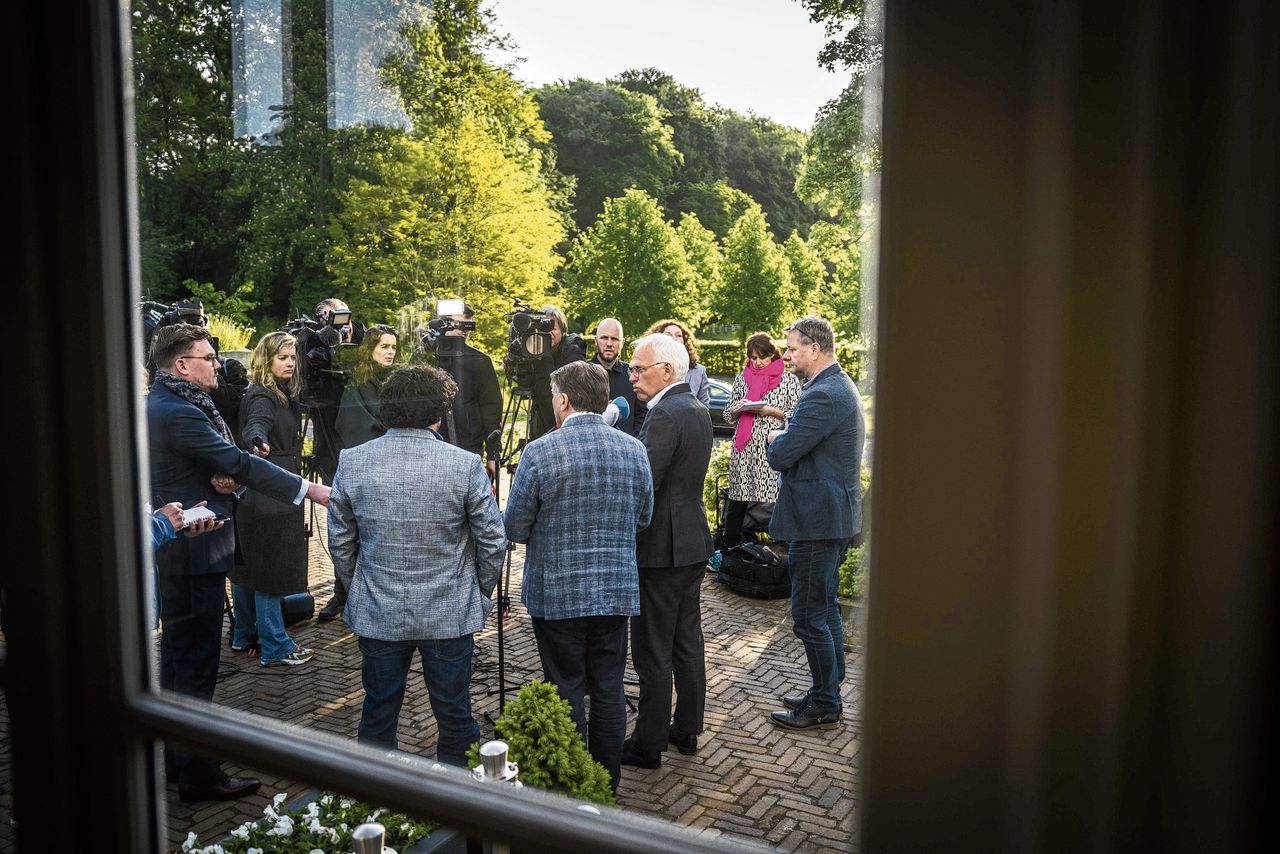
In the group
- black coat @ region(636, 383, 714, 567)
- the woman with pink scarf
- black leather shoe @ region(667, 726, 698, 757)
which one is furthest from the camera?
the woman with pink scarf

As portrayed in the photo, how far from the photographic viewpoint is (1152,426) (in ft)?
1.49

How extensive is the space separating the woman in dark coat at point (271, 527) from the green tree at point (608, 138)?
167 centimetres

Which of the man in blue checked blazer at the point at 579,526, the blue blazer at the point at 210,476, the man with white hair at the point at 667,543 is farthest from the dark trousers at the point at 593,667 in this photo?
the blue blazer at the point at 210,476

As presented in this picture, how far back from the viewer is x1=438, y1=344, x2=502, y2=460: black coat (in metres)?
3.24

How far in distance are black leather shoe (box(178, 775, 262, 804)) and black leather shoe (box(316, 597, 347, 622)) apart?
1576mm

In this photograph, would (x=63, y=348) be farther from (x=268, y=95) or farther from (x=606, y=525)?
(x=606, y=525)

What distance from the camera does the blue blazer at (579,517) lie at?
3.10 m

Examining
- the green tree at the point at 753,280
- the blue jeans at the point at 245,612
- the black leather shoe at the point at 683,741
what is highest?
the green tree at the point at 753,280

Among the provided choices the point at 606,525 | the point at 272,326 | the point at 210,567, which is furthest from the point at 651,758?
the point at 272,326

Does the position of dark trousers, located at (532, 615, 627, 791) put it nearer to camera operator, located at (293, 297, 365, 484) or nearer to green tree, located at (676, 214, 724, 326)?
camera operator, located at (293, 297, 365, 484)

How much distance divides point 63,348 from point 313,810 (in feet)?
5.83

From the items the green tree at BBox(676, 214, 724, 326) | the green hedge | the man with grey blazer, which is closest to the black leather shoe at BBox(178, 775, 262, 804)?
the man with grey blazer

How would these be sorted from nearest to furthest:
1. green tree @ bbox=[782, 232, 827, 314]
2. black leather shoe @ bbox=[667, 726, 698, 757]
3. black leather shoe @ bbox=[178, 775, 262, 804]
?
green tree @ bbox=[782, 232, 827, 314] → black leather shoe @ bbox=[178, 775, 262, 804] → black leather shoe @ bbox=[667, 726, 698, 757]

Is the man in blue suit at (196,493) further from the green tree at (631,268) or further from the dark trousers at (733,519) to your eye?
the dark trousers at (733,519)
